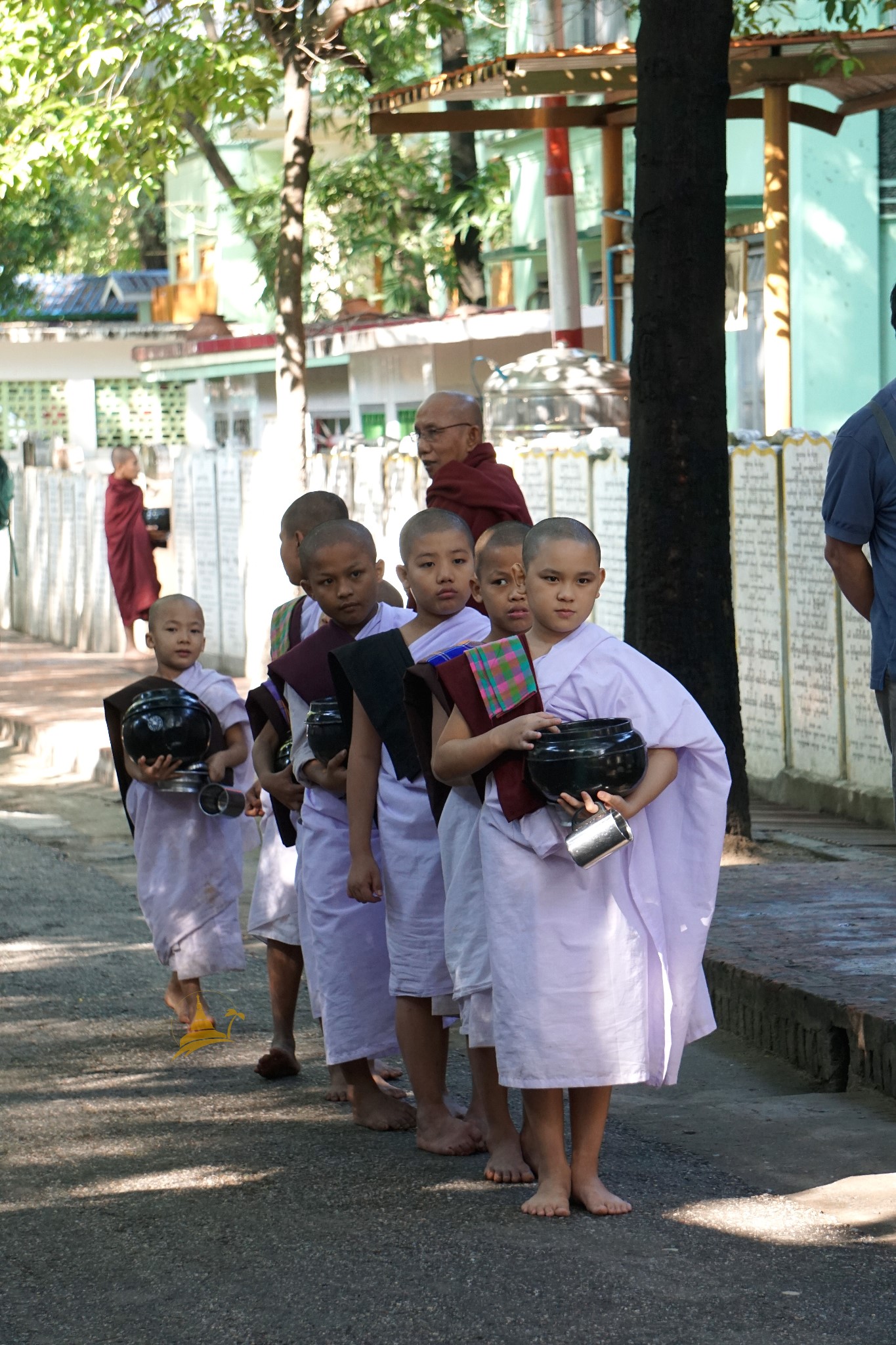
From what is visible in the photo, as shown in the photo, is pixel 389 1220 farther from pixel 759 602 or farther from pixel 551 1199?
pixel 759 602

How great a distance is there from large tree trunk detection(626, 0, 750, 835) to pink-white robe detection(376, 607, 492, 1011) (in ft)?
10.4

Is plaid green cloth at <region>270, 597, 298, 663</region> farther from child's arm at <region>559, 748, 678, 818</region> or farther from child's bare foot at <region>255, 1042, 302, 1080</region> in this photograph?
child's arm at <region>559, 748, 678, 818</region>

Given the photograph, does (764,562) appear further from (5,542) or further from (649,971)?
(5,542)

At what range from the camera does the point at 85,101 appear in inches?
1000

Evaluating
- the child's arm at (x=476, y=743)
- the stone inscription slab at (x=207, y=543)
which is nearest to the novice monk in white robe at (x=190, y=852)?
the child's arm at (x=476, y=743)

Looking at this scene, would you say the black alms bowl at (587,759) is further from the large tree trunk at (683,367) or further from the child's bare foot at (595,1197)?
the large tree trunk at (683,367)

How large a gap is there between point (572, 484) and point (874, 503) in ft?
21.7

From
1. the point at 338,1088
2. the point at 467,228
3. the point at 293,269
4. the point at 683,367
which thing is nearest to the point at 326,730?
→ the point at 338,1088

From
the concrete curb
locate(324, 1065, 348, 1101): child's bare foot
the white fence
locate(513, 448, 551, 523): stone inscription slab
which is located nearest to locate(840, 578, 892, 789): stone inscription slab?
the white fence

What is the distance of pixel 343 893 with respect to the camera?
5113mm

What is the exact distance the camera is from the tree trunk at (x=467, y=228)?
74.8 ft

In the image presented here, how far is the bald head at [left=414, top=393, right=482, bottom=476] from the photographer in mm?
6625

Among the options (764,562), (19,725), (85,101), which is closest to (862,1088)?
(764,562)

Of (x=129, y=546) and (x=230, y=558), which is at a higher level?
(x=129, y=546)
